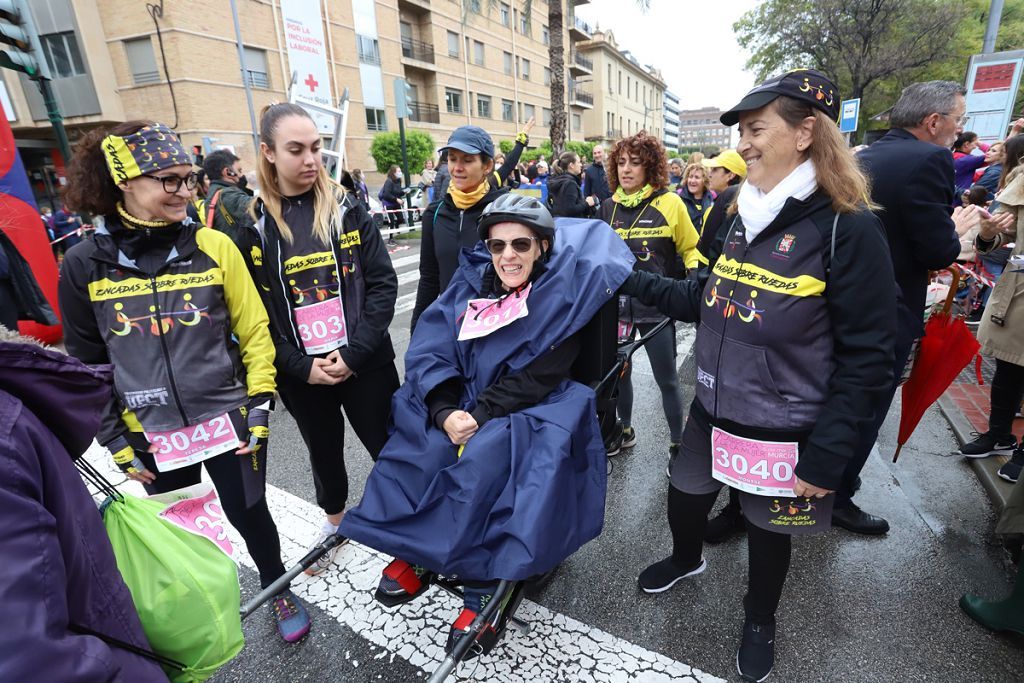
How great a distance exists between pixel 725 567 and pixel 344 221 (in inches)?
101

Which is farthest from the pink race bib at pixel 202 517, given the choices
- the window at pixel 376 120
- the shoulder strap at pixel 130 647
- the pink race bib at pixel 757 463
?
the window at pixel 376 120

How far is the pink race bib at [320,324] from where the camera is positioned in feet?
8.21

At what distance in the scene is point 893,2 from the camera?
19.3m

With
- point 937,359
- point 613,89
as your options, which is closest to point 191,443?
point 937,359

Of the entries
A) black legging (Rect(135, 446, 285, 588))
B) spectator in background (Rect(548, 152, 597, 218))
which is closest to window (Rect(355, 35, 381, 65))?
spectator in background (Rect(548, 152, 597, 218))

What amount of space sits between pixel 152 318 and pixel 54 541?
135 cm

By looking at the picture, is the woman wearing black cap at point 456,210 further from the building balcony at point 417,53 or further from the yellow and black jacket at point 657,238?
the building balcony at point 417,53

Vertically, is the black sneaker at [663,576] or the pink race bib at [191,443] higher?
the pink race bib at [191,443]

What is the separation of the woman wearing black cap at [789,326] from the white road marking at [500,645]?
45 centimetres

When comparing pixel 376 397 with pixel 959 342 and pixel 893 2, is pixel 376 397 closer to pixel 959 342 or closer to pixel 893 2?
pixel 959 342

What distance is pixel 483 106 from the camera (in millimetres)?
38406

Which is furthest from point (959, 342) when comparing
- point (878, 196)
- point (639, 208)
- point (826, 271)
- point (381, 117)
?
point (381, 117)

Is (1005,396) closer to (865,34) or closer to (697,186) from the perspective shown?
(697,186)

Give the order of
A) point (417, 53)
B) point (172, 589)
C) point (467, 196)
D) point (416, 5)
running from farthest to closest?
point (417, 53)
point (416, 5)
point (467, 196)
point (172, 589)
